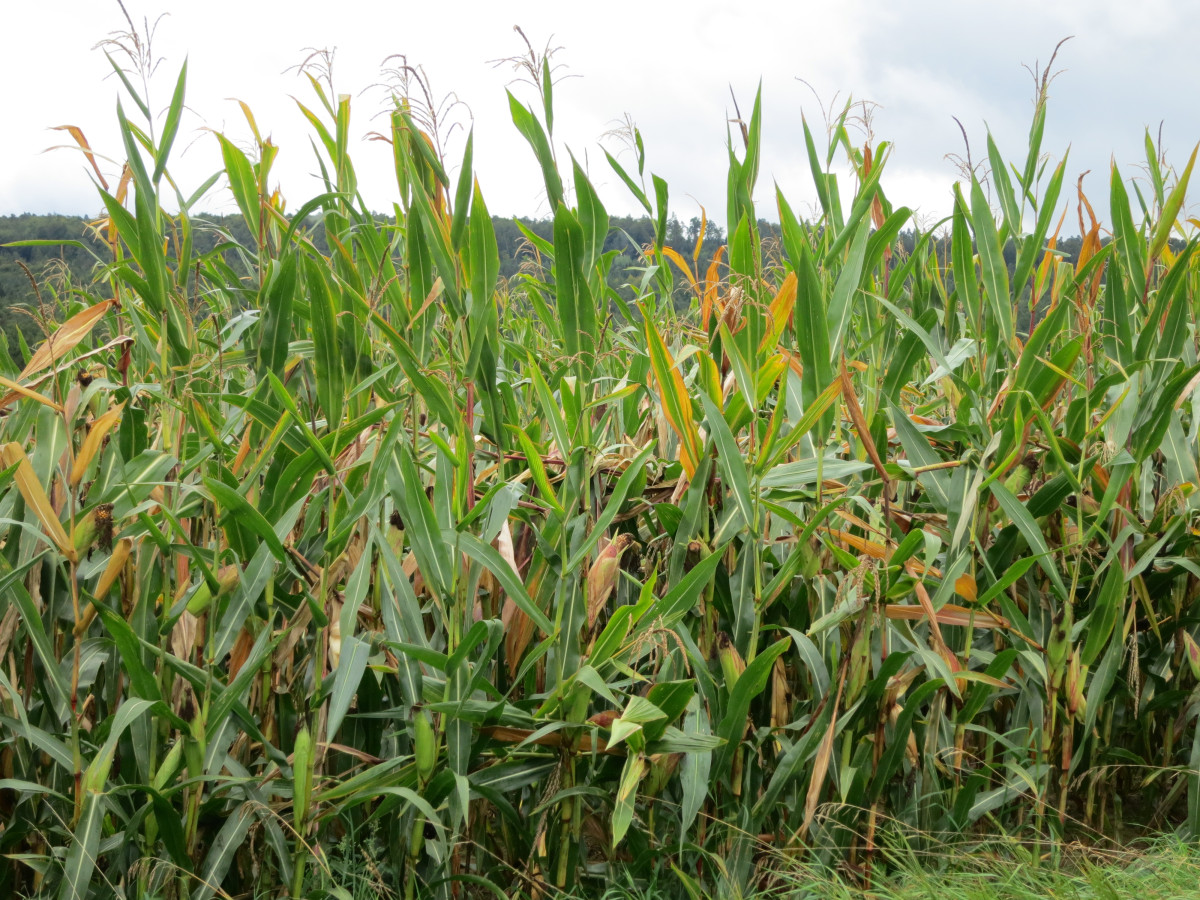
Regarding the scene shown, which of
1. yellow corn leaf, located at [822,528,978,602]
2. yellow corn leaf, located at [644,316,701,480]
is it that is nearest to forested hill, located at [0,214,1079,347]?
yellow corn leaf, located at [644,316,701,480]

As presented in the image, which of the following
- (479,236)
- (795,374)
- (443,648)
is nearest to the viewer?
(479,236)

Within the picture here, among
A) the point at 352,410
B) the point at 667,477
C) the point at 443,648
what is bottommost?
the point at 443,648

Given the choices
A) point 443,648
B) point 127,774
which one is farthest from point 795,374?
point 127,774

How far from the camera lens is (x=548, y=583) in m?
1.52

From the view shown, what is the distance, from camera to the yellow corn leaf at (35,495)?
129 centimetres

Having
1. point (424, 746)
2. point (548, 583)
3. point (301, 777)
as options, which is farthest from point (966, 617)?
point (301, 777)

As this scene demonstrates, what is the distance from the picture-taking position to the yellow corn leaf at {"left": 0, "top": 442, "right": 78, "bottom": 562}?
4.24 feet

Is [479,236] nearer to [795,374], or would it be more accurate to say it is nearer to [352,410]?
[352,410]

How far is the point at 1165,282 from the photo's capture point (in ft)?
5.25

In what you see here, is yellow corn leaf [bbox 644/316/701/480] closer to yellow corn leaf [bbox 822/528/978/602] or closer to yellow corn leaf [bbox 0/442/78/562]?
yellow corn leaf [bbox 822/528/978/602]

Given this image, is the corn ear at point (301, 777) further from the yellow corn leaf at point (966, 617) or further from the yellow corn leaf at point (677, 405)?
the yellow corn leaf at point (966, 617)

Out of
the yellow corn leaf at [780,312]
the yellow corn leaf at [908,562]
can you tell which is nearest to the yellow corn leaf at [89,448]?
the yellow corn leaf at [780,312]

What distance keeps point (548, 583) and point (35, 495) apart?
0.84 m

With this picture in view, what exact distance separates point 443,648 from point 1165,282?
5.04 ft
